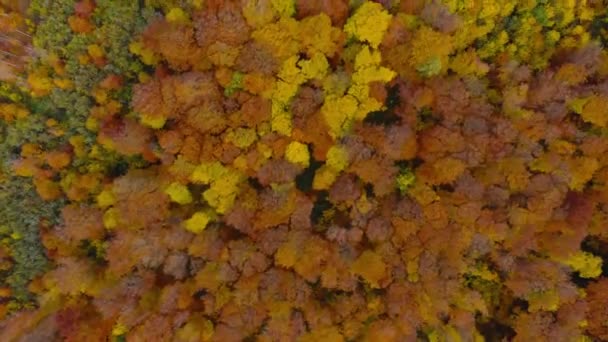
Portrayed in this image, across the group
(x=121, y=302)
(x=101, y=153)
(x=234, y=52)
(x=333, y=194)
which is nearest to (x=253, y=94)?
(x=234, y=52)

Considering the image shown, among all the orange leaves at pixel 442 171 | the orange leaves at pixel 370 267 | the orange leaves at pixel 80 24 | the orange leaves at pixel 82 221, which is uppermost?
→ the orange leaves at pixel 80 24

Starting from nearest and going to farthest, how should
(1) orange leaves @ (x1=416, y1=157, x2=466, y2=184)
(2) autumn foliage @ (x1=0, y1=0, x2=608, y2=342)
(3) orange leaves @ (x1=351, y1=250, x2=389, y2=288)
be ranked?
(1) orange leaves @ (x1=416, y1=157, x2=466, y2=184), (2) autumn foliage @ (x1=0, y1=0, x2=608, y2=342), (3) orange leaves @ (x1=351, y1=250, x2=389, y2=288)

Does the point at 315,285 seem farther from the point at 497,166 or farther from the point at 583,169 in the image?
the point at 583,169

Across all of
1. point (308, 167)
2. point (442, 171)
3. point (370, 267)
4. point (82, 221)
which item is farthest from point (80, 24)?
point (442, 171)

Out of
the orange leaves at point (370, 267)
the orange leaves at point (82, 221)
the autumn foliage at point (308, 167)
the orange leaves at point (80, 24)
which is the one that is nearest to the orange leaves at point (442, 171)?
the autumn foliage at point (308, 167)

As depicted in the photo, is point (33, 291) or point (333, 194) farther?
point (33, 291)

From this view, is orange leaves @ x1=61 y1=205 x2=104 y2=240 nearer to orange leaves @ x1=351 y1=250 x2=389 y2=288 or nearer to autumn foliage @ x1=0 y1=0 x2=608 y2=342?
autumn foliage @ x1=0 y1=0 x2=608 y2=342

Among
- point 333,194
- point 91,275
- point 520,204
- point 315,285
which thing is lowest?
point 91,275

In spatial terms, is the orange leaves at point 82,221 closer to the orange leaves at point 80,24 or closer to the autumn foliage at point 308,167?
the autumn foliage at point 308,167

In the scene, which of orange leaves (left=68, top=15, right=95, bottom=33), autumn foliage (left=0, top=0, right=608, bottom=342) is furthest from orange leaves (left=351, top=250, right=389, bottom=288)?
orange leaves (left=68, top=15, right=95, bottom=33)
